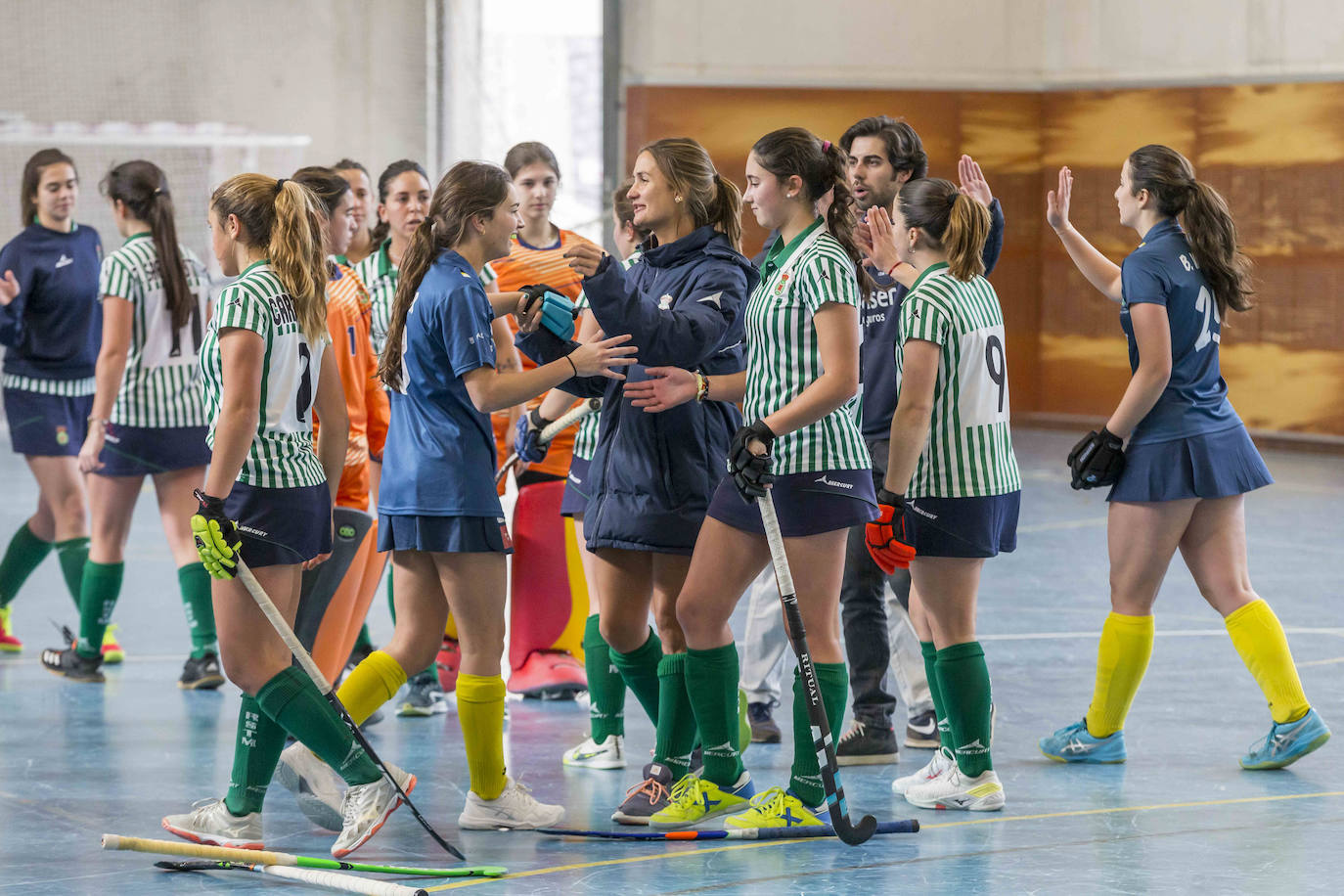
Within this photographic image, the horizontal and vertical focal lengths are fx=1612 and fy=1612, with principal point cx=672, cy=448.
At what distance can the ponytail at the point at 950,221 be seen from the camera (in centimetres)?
445

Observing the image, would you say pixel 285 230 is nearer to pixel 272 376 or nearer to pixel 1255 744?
pixel 272 376

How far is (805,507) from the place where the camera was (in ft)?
13.3

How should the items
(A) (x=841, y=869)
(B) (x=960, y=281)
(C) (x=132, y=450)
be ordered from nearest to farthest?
1. (A) (x=841, y=869)
2. (B) (x=960, y=281)
3. (C) (x=132, y=450)

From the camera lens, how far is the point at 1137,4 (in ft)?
48.4

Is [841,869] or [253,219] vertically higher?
[253,219]

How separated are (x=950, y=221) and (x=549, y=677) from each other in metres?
2.44

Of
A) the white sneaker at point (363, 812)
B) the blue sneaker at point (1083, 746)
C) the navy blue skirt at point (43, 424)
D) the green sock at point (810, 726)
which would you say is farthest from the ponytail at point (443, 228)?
the navy blue skirt at point (43, 424)

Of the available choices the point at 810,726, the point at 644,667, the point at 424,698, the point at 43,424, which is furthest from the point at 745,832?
the point at 43,424

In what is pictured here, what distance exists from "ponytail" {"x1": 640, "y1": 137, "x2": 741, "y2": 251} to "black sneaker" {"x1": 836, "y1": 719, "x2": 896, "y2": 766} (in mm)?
1722

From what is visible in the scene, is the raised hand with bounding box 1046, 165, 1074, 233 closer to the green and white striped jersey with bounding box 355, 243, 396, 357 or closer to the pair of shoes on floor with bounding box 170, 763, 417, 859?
the green and white striped jersey with bounding box 355, 243, 396, 357

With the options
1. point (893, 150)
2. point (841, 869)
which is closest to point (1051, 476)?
point (893, 150)

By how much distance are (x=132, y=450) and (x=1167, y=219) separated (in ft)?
12.3

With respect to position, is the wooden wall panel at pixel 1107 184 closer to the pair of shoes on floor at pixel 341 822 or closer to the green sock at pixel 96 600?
the green sock at pixel 96 600

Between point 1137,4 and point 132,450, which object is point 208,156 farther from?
point 132,450
